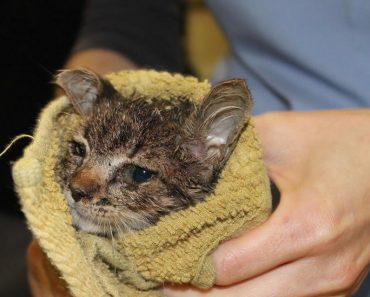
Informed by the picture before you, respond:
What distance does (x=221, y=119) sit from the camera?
1.38m

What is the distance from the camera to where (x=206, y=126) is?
4.66 ft

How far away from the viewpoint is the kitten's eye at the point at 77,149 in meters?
1.49

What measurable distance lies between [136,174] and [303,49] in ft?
2.14

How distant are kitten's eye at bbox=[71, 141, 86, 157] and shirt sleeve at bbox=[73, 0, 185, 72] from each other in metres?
0.71

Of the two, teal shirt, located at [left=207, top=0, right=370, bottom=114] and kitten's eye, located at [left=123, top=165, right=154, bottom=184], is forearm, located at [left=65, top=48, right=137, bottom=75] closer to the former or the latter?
teal shirt, located at [left=207, top=0, right=370, bottom=114]

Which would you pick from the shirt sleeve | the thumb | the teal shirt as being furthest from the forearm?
the thumb

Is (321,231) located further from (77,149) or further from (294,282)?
(77,149)

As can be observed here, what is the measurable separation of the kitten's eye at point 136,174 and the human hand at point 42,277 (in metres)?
0.27

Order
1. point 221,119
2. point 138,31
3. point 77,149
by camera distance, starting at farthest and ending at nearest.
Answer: point 138,31
point 77,149
point 221,119

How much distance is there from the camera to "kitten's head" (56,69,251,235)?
1343 millimetres

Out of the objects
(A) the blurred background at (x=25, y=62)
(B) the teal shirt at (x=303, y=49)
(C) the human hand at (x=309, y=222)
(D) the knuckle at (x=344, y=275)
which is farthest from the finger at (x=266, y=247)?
(A) the blurred background at (x=25, y=62)

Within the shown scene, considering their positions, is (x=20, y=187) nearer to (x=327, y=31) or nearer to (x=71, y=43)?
(x=327, y=31)

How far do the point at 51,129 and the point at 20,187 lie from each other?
0.23 metres

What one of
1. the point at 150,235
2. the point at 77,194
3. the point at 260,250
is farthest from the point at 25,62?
the point at 260,250
